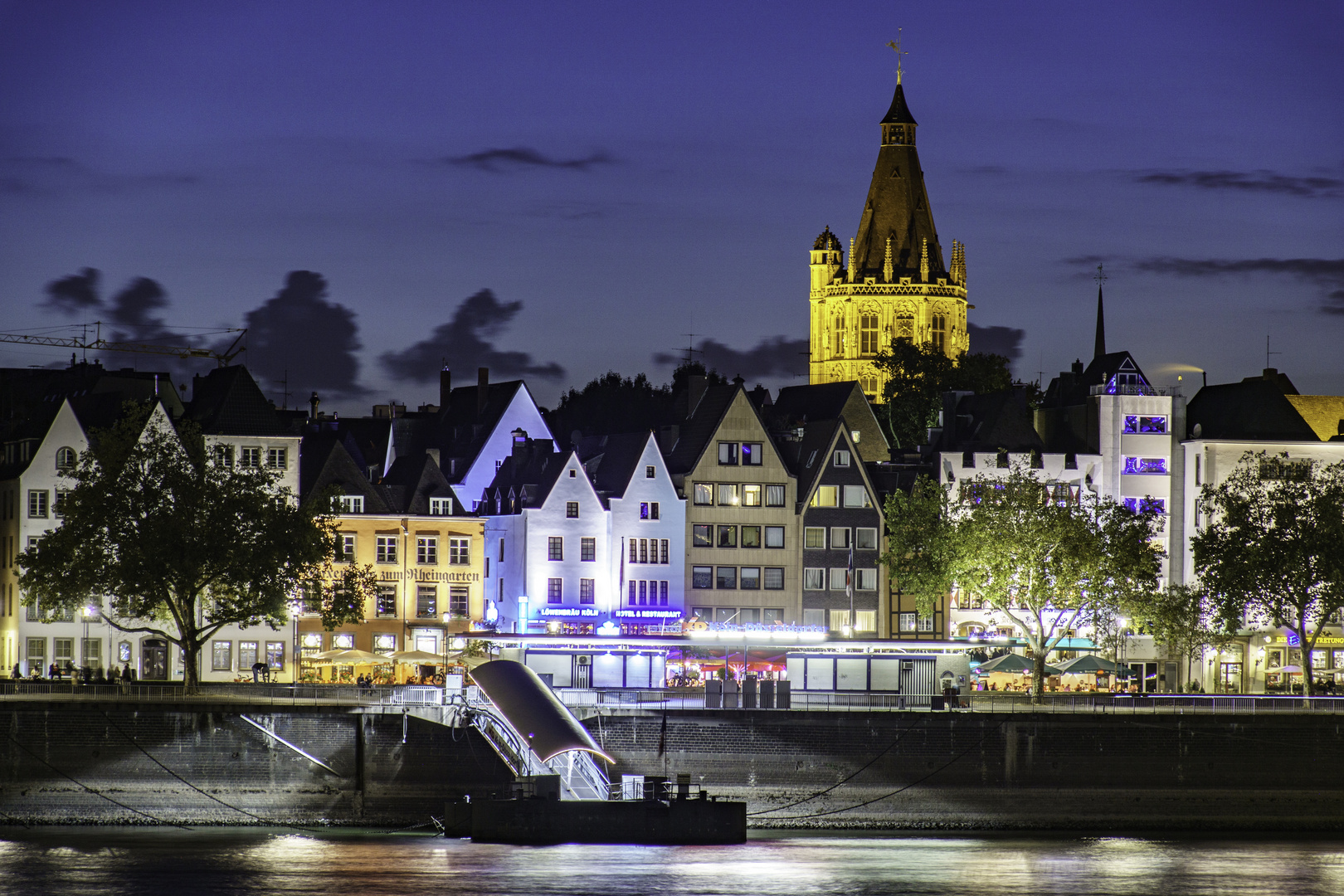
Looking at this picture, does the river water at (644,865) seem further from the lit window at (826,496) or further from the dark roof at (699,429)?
the dark roof at (699,429)

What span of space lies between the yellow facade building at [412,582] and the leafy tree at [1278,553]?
116 feet

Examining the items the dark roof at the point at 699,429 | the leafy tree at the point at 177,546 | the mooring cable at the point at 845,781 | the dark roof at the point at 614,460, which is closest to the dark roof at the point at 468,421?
the dark roof at the point at 614,460

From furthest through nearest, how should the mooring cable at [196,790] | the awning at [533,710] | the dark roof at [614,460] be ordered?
the dark roof at [614,460] < the mooring cable at [196,790] < the awning at [533,710]

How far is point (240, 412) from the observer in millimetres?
110375

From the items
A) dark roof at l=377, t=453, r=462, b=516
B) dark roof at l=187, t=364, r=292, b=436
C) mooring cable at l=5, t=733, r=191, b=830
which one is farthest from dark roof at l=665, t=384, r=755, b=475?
mooring cable at l=5, t=733, r=191, b=830

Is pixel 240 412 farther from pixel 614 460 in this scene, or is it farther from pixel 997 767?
pixel 997 767

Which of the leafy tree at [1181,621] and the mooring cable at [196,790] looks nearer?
the mooring cable at [196,790]

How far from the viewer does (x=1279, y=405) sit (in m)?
123

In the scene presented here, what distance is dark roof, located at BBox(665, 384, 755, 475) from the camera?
4587 inches

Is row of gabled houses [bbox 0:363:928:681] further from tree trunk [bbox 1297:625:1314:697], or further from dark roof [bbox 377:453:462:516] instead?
tree trunk [bbox 1297:625:1314:697]

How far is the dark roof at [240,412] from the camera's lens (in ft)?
360

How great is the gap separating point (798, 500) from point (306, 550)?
32.0 m

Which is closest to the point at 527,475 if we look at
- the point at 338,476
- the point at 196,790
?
the point at 338,476

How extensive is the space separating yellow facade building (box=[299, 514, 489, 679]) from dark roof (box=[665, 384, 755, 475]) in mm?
11565
